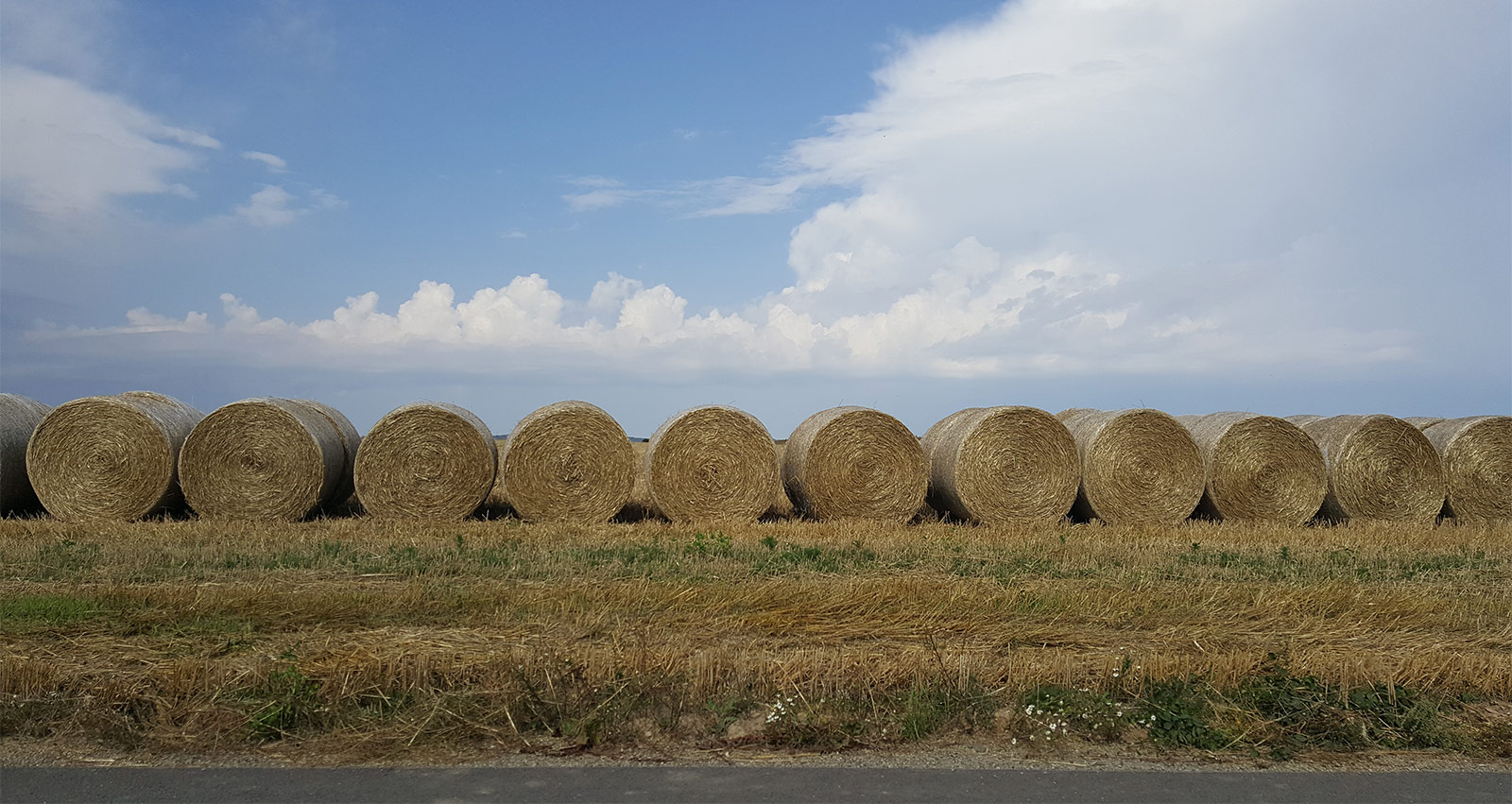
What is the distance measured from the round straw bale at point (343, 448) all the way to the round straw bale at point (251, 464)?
31.2 inches

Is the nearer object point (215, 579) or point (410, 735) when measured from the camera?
point (410, 735)

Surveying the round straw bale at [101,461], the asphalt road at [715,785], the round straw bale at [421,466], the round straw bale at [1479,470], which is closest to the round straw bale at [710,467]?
the round straw bale at [421,466]

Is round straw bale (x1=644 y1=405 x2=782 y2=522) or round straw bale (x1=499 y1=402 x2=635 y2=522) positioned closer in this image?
round straw bale (x1=499 y1=402 x2=635 y2=522)

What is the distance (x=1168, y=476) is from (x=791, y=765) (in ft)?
33.1

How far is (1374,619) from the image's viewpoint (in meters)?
7.37

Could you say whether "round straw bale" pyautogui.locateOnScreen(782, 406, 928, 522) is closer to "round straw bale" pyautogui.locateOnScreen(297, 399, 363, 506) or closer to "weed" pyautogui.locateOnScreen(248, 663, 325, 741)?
"round straw bale" pyautogui.locateOnScreen(297, 399, 363, 506)

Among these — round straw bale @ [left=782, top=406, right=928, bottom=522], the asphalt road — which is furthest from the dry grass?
round straw bale @ [left=782, top=406, right=928, bottom=522]

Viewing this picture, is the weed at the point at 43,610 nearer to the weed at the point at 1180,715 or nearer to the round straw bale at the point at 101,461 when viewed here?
the round straw bale at the point at 101,461

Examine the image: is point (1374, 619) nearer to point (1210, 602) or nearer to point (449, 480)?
point (1210, 602)

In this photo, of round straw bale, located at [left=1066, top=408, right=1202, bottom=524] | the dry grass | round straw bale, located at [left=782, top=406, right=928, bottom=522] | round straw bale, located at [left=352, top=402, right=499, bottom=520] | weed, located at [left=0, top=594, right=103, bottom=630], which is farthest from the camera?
round straw bale, located at [left=1066, top=408, right=1202, bottom=524]

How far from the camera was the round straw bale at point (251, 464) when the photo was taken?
40.3ft

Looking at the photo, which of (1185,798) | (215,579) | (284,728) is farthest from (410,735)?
(215,579)

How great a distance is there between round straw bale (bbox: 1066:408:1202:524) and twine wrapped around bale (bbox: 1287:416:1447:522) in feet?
7.67

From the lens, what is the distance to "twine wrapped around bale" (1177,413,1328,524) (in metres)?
14.0
